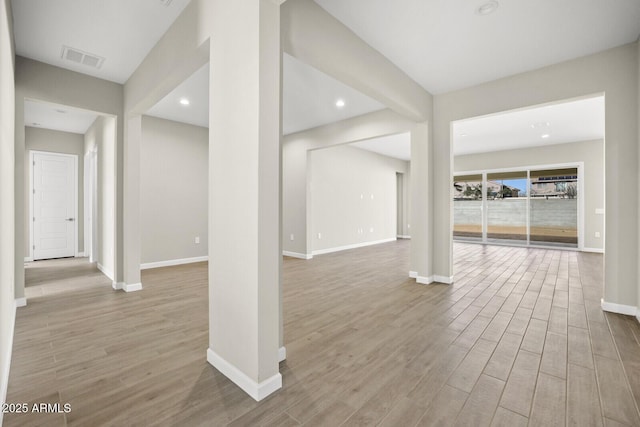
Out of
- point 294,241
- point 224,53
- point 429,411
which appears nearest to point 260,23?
point 224,53

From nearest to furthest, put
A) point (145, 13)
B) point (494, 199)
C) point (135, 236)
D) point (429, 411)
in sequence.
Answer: point (429, 411)
point (145, 13)
point (135, 236)
point (494, 199)

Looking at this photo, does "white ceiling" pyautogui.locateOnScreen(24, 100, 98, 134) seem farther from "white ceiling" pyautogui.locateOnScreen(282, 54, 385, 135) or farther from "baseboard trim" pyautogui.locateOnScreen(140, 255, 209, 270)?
"white ceiling" pyautogui.locateOnScreen(282, 54, 385, 135)

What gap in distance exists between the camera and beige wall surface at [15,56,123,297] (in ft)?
10.6

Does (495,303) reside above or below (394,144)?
below

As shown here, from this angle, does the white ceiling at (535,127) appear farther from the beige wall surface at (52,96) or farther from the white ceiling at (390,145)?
the beige wall surface at (52,96)

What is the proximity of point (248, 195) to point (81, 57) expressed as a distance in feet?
10.4

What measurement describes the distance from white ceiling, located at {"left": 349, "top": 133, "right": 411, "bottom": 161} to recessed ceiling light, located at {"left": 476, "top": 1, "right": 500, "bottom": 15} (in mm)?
4187

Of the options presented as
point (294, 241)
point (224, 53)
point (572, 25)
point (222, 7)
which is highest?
point (572, 25)

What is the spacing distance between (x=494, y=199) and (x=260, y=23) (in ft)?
30.7

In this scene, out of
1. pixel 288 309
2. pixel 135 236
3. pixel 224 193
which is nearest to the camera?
pixel 224 193

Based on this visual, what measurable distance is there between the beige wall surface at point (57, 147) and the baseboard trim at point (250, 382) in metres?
6.97

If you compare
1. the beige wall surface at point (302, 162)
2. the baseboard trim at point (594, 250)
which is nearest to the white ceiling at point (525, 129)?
the beige wall surface at point (302, 162)

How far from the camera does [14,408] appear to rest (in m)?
1.63

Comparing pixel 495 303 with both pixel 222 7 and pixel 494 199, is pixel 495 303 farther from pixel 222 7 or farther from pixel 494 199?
pixel 494 199
